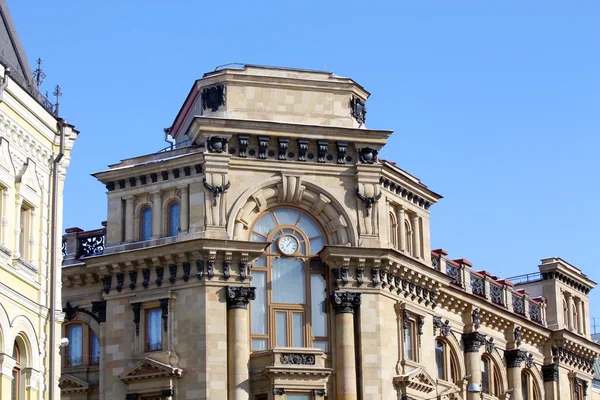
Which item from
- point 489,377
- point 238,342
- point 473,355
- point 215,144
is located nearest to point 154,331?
point 238,342

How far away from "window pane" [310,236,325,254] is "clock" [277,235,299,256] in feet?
1.94

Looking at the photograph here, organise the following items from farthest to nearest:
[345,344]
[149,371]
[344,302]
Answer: [344,302] → [345,344] → [149,371]

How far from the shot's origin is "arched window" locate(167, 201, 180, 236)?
59156mm

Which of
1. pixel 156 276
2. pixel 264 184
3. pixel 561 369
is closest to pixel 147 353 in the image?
pixel 156 276

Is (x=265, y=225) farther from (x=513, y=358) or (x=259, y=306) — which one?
(x=513, y=358)

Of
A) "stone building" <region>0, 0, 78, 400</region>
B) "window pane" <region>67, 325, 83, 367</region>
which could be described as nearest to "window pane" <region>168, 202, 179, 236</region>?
"window pane" <region>67, 325, 83, 367</region>

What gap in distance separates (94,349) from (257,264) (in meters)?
7.54

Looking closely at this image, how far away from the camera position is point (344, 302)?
193ft

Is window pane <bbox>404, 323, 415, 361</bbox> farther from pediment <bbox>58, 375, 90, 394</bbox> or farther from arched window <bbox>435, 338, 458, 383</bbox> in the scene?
pediment <bbox>58, 375, 90, 394</bbox>

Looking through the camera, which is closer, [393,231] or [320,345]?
[320,345]

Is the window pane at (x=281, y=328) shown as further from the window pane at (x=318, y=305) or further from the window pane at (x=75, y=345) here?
the window pane at (x=75, y=345)

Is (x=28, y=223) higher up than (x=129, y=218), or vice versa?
(x=129, y=218)

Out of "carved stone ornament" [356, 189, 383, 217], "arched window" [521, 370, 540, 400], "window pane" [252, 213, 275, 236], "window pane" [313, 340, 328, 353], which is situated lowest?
"window pane" [313, 340, 328, 353]

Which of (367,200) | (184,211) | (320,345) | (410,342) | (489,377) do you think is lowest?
(320,345)
